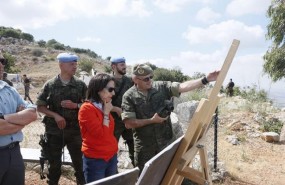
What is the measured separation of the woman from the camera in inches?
132

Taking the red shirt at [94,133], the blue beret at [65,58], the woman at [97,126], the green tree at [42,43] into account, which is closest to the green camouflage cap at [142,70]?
the woman at [97,126]

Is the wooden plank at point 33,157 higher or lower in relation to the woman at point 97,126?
lower

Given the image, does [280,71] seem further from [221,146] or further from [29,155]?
[29,155]

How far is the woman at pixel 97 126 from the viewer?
3.34 m

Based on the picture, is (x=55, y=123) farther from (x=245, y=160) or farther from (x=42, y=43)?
(x=42, y=43)

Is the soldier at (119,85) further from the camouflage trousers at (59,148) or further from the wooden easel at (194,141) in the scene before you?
the wooden easel at (194,141)

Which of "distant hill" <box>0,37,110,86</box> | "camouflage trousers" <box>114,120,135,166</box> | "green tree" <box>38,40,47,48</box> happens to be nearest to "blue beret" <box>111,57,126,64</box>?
"camouflage trousers" <box>114,120,135,166</box>

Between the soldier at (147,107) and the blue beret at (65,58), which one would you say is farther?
the blue beret at (65,58)

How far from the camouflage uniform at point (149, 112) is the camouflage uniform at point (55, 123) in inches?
32.7

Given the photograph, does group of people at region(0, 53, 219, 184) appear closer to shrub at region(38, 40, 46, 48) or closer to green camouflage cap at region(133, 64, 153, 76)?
green camouflage cap at region(133, 64, 153, 76)

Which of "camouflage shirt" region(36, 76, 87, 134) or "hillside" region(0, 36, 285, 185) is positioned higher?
"camouflage shirt" region(36, 76, 87, 134)

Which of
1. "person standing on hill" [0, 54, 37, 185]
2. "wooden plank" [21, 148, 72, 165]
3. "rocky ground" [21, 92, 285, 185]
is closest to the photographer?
"person standing on hill" [0, 54, 37, 185]

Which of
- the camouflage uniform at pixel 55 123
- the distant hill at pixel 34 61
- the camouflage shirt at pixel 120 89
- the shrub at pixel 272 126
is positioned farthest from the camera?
the distant hill at pixel 34 61

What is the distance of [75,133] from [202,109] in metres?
2.11
